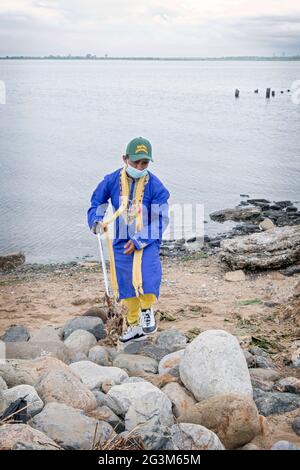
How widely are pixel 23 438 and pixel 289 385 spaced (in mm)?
2339

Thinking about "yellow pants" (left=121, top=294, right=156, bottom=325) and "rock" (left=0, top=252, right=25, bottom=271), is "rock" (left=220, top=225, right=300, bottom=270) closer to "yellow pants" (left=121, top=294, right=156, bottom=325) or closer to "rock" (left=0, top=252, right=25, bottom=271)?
"yellow pants" (left=121, top=294, right=156, bottom=325)

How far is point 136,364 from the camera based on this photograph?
16.8 feet

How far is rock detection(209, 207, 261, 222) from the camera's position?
48.4 feet

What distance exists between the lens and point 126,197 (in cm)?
577

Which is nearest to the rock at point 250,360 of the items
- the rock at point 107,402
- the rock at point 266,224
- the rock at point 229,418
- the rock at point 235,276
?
the rock at point 229,418

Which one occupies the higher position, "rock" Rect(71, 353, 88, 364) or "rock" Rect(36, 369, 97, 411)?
"rock" Rect(36, 369, 97, 411)

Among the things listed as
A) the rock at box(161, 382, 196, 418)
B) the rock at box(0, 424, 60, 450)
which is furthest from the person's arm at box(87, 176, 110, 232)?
the rock at box(0, 424, 60, 450)

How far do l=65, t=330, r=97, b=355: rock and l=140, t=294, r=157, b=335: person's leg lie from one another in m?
0.52

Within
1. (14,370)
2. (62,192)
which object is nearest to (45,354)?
(14,370)

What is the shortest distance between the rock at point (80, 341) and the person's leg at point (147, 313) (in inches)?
20.4

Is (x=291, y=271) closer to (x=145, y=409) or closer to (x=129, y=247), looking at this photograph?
(x=129, y=247)

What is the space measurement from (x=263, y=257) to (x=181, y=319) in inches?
95.0

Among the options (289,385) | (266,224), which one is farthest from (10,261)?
(289,385)

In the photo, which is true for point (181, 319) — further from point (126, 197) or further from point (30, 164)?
point (30, 164)
